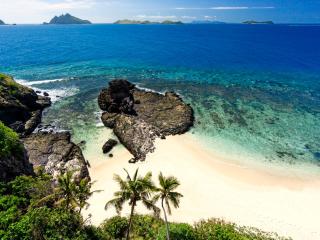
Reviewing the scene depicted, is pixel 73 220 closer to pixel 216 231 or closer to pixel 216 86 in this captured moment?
pixel 216 231

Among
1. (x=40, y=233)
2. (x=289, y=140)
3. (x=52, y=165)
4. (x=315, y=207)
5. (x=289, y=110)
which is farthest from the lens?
(x=289, y=110)

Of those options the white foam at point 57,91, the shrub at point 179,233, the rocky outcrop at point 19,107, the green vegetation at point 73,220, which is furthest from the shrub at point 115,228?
the white foam at point 57,91

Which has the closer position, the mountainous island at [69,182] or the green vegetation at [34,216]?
the green vegetation at [34,216]

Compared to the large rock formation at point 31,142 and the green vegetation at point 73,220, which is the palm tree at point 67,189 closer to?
the green vegetation at point 73,220

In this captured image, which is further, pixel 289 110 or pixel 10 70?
pixel 10 70

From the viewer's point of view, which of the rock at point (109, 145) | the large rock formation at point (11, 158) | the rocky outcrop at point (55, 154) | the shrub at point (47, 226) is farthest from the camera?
the rock at point (109, 145)

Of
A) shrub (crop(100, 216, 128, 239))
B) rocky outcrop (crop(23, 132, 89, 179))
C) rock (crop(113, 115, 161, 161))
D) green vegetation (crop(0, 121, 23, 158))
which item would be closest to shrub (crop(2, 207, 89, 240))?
shrub (crop(100, 216, 128, 239))

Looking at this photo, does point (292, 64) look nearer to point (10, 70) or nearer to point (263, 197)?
point (263, 197)

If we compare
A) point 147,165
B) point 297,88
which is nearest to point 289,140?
point 147,165
